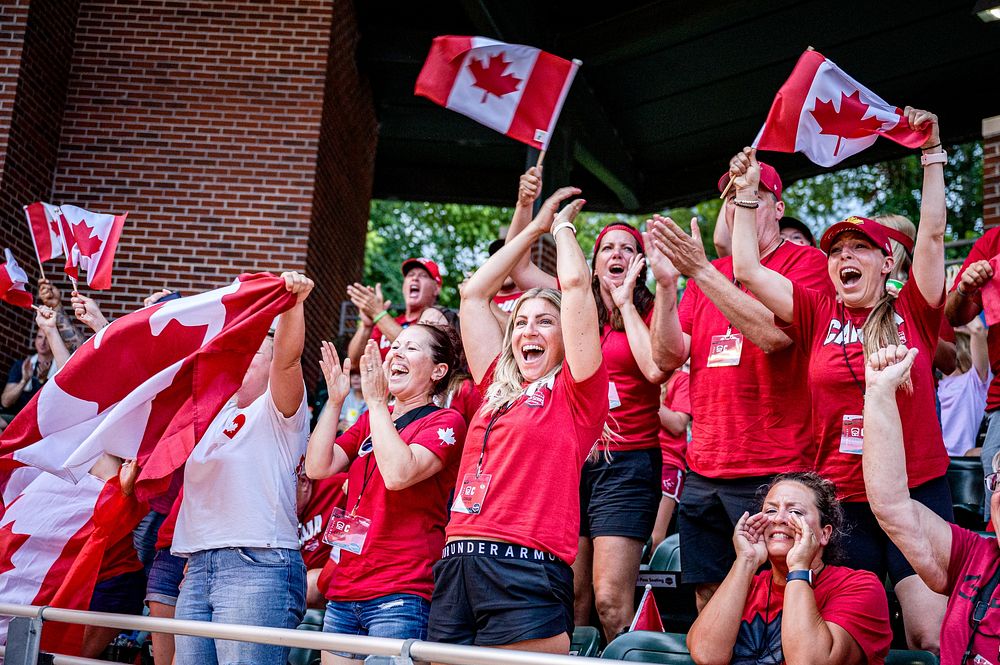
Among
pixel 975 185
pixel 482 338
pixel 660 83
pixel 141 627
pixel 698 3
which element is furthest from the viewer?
pixel 975 185

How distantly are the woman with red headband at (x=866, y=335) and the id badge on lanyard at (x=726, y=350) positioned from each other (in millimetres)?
191

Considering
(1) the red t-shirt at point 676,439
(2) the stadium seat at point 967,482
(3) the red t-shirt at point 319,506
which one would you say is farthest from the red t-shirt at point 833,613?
(2) the stadium seat at point 967,482

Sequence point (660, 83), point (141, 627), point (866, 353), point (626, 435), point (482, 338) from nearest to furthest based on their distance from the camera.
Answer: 1. point (141, 627)
2. point (866, 353)
3. point (482, 338)
4. point (626, 435)
5. point (660, 83)

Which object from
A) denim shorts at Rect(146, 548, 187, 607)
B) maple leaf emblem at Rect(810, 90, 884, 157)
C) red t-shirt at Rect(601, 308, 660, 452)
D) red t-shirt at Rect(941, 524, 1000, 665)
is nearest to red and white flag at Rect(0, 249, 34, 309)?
denim shorts at Rect(146, 548, 187, 607)

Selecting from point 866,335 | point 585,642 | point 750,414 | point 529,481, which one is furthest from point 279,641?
point 866,335

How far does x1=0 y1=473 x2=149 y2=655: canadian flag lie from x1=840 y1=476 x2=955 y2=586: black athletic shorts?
2628 millimetres

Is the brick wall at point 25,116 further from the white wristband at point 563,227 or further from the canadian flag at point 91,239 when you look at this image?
the white wristband at point 563,227

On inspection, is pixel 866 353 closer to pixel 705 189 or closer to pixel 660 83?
pixel 660 83

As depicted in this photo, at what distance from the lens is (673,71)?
391 inches

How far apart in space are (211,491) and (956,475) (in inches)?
155

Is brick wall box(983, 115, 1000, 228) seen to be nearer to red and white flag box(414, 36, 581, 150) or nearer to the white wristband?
red and white flag box(414, 36, 581, 150)

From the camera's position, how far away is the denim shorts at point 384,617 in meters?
3.34

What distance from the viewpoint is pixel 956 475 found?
5469 millimetres

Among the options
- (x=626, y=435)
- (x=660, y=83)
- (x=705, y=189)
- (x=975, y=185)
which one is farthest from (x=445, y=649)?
(x=975, y=185)
